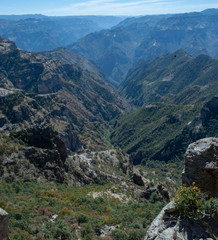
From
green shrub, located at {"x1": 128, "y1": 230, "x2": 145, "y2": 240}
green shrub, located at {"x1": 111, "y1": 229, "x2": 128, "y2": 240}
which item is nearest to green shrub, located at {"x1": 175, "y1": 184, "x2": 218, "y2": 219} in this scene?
green shrub, located at {"x1": 128, "y1": 230, "x2": 145, "y2": 240}

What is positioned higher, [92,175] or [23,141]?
[23,141]

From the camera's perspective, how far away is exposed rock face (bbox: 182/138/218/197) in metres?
22.0

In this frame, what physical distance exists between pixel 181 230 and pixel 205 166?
26.0ft

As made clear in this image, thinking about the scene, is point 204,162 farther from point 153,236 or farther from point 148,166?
point 148,166

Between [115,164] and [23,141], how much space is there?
5131 cm

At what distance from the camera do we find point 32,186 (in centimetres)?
4725

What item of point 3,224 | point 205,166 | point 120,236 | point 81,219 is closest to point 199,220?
point 205,166

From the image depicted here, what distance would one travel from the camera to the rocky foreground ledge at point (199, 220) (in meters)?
15.9

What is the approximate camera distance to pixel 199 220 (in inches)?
651

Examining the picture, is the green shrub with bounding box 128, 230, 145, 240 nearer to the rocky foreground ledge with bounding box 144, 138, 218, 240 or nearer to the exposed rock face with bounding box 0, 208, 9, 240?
the rocky foreground ledge with bounding box 144, 138, 218, 240

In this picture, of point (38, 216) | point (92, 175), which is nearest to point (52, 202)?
point (38, 216)

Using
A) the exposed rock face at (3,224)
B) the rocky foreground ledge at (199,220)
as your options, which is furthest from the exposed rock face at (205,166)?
the exposed rock face at (3,224)

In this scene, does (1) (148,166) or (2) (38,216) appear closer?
(2) (38,216)

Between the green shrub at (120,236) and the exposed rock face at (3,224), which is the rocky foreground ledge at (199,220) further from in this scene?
the exposed rock face at (3,224)
